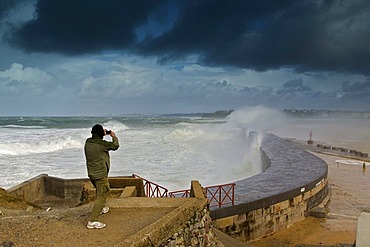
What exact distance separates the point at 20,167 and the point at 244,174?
1242cm

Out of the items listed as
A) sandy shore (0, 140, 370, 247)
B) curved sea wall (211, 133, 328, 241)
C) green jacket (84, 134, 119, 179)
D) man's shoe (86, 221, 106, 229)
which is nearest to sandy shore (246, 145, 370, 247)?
sandy shore (0, 140, 370, 247)

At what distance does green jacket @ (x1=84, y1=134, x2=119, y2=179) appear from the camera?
427cm

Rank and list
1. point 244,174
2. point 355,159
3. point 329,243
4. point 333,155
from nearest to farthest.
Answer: point 329,243
point 244,174
point 355,159
point 333,155

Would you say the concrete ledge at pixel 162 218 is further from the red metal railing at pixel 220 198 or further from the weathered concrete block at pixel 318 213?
the weathered concrete block at pixel 318 213

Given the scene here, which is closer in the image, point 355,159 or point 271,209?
point 271,209

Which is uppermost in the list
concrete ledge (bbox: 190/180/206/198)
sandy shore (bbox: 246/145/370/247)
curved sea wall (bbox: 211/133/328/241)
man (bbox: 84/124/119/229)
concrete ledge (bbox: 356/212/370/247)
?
man (bbox: 84/124/119/229)

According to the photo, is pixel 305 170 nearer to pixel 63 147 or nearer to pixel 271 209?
pixel 271 209

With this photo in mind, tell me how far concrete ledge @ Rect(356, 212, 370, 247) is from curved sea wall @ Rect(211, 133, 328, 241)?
3084 mm

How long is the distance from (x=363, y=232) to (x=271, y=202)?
12.7ft

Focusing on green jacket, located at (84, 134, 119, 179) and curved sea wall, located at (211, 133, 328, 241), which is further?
curved sea wall, located at (211, 133, 328, 241)

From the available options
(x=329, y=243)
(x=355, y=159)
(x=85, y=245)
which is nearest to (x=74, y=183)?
(x=329, y=243)

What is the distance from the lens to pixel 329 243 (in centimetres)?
897

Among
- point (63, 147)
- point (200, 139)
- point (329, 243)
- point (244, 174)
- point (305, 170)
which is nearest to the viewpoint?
point (329, 243)

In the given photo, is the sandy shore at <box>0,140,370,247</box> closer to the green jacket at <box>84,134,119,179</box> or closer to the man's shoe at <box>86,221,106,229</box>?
the man's shoe at <box>86,221,106,229</box>
